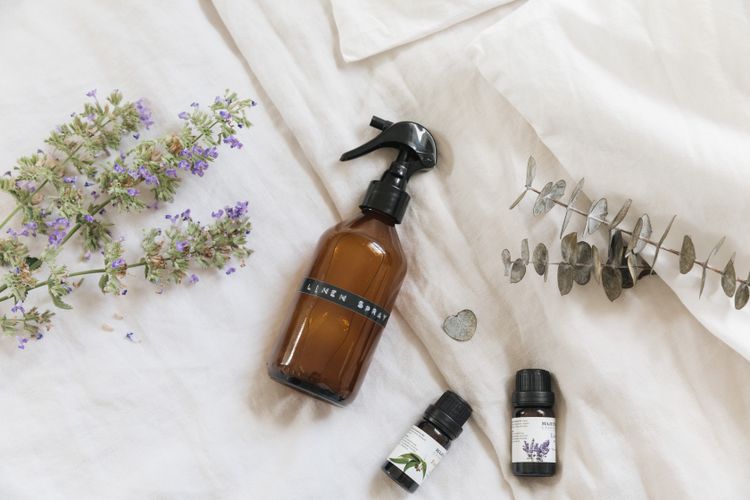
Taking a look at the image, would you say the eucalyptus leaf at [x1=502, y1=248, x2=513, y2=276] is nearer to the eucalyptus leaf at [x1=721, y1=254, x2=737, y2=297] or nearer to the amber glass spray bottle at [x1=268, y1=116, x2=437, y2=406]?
the amber glass spray bottle at [x1=268, y1=116, x2=437, y2=406]

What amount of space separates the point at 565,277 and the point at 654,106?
0.22 metres

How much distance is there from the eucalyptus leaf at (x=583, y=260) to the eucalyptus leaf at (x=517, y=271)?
0.20 feet

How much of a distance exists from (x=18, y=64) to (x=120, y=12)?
0.14 m

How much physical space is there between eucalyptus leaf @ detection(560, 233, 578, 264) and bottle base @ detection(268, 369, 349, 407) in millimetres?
315

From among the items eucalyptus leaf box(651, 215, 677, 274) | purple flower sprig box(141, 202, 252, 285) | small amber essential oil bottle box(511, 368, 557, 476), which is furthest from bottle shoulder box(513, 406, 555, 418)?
purple flower sprig box(141, 202, 252, 285)

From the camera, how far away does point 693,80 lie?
0.79 m

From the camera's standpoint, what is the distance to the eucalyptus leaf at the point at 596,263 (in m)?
0.80

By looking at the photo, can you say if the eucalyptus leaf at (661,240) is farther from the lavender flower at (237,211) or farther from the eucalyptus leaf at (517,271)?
the lavender flower at (237,211)

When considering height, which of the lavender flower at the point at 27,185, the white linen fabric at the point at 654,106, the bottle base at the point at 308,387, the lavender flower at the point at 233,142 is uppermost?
the white linen fabric at the point at 654,106

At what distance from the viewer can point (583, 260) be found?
32.1 inches

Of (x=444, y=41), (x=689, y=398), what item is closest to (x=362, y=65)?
(x=444, y=41)

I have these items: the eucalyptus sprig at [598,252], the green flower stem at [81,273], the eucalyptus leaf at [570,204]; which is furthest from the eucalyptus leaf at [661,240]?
the green flower stem at [81,273]

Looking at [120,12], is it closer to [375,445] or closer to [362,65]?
[362,65]

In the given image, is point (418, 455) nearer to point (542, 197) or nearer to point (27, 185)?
point (542, 197)
